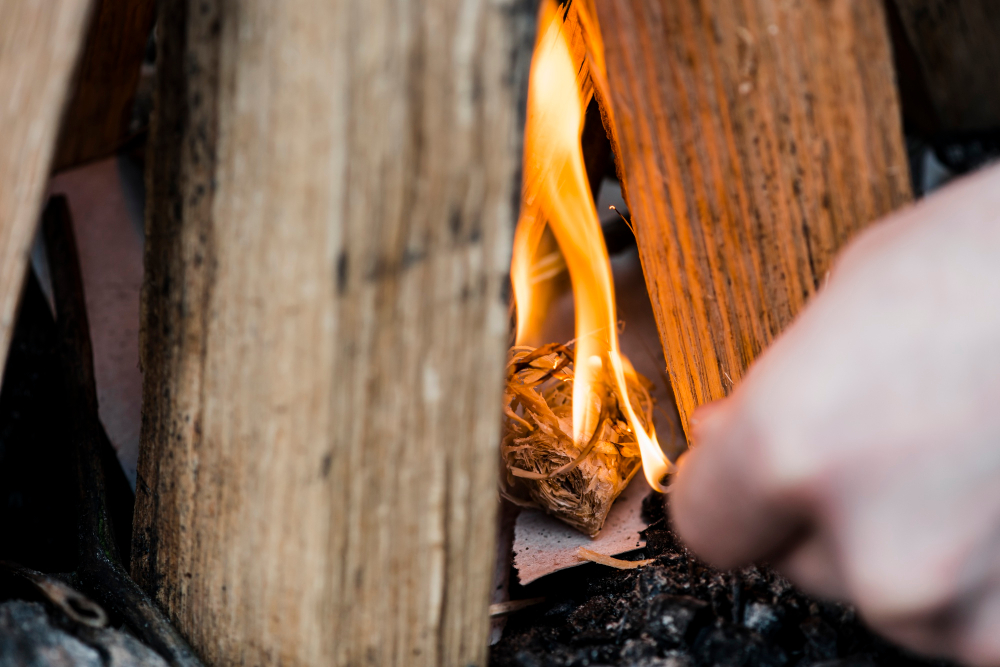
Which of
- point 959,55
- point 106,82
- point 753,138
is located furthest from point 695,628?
point 959,55

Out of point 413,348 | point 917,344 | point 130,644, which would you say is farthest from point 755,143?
point 130,644

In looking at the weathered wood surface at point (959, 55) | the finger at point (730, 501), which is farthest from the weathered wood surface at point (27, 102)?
the weathered wood surface at point (959, 55)

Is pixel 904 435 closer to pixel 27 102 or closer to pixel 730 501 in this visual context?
pixel 730 501

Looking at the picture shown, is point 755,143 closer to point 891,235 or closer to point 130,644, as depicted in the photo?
point 891,235

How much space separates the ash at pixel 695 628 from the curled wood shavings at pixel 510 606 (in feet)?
0.10

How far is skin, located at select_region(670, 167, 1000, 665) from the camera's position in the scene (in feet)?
1.86

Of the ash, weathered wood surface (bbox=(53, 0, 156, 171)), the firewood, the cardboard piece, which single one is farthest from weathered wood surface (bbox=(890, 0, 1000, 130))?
the firewood

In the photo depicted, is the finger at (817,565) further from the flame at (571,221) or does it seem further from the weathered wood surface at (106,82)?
the weathered wood surface at (106,82)

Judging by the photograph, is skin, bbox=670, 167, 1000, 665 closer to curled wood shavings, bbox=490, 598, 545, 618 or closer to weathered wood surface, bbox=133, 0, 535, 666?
weathered wood surface, bbox=133, 0, 535, 666

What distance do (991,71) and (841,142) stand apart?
1.44 meters

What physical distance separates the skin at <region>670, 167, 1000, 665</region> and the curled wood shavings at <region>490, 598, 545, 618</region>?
1.75ft

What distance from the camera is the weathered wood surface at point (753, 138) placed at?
73 centimetres

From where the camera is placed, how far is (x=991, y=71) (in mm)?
1759

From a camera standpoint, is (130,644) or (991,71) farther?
(991,71)
